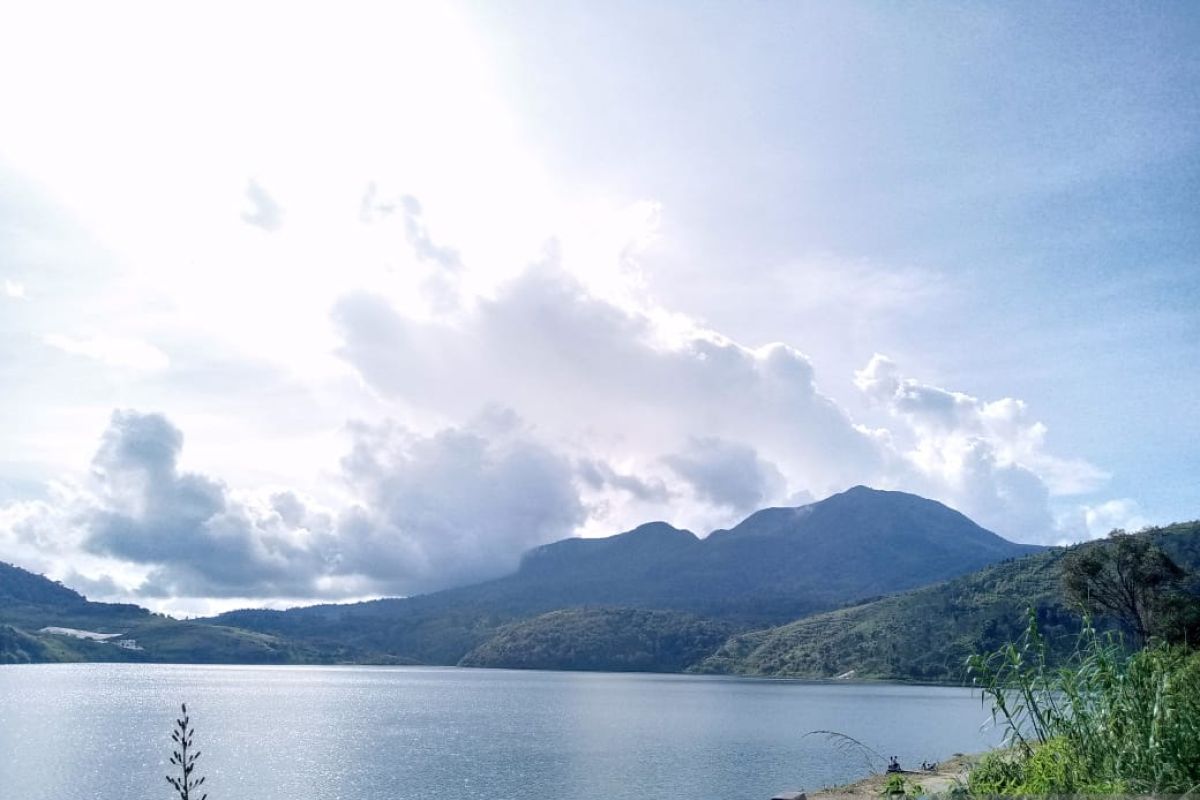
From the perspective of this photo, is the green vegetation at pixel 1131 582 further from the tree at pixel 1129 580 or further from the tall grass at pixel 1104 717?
the tall grass at pixel 1104 717

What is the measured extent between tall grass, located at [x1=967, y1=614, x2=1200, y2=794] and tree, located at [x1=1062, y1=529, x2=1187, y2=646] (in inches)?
2512

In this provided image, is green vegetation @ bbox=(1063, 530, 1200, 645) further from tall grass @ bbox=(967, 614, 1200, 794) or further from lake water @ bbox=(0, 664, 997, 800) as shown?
tall grass @ bbox=(967, 614, 1200, 794)

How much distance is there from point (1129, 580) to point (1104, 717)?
2847 inches

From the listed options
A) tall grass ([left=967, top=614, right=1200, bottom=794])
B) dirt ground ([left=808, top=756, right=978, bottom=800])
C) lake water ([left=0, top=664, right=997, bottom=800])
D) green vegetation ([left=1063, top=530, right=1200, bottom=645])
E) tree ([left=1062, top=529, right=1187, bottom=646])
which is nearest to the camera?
tall grass ([left=967, top=614, right=1200, bottom=794])

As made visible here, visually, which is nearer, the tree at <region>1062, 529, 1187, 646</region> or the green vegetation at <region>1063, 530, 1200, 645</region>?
the green vegetation at <region>1063, 530, 1200, 645</region>

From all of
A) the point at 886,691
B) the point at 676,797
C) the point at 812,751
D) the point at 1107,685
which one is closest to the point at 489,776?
the point at 676,797

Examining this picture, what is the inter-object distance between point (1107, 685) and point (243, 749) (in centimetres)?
7904

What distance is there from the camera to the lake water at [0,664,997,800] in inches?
2206

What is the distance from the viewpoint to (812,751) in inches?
2815

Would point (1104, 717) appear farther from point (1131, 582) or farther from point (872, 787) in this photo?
point (1131, 582)

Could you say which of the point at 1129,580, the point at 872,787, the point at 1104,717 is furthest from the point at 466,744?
the point at 1104,717

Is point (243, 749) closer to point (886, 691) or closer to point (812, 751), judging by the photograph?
point (812, 751)

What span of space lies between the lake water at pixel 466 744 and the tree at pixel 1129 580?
50.1ft

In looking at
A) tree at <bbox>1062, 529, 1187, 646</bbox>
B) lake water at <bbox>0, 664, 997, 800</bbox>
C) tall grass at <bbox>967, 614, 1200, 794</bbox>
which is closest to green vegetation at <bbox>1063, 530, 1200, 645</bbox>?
tree at <bbox>1062, 529, 1187, 646</bbox>
